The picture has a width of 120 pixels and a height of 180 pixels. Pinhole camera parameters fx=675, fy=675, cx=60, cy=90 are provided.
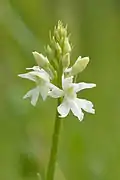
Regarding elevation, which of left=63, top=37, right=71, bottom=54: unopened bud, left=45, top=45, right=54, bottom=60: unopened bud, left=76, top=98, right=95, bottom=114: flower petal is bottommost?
left=76, top=98, right=95, bottom=114: flower petal

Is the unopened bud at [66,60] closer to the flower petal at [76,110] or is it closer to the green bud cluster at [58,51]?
the green bud cluster at [58,51]

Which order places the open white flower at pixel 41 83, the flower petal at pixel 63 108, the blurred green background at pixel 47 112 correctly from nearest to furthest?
1. the flower petal at pixel 63 108
2. the open white flower at pixel 41 83
3. the blurred green background at pixel 47 112

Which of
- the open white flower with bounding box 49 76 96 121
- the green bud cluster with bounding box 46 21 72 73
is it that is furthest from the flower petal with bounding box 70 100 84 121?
the green bud cluster with bounding box 46 21 72 73

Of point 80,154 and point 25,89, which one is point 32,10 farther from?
point 80,154

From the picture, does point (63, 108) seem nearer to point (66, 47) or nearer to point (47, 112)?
point (66, 47)

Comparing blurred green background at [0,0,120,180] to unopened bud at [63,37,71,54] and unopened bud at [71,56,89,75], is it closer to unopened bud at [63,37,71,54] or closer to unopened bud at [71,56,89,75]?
unopened bud at [71,56,89,75]

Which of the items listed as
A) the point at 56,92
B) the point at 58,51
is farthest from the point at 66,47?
the point at 56,92

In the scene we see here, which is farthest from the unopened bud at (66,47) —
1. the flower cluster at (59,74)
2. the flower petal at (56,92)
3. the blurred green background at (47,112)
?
the blurred green background at (47,112)
